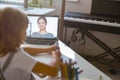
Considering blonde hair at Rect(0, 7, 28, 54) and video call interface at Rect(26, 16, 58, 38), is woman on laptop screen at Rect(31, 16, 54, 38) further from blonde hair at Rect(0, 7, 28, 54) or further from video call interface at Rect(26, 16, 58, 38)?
blonde hair at Rect(0, 7, 28, 54)

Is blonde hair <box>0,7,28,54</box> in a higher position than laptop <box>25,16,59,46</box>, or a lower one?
higher

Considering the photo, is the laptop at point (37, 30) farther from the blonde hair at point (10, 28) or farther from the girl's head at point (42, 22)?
the blonde hair at point (10, 28)

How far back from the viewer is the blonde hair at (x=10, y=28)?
1107mm

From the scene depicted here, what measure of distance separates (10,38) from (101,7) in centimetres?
274

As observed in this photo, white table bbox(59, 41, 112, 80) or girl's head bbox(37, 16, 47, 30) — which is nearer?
white table bbox(59, 41, 112, 80)

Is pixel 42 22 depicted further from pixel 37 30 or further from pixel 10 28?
pixel 10 28

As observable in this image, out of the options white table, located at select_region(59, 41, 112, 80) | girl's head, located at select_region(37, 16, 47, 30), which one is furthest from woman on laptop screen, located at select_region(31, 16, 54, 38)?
white table, located at select_region(59, 41, 112, 80)

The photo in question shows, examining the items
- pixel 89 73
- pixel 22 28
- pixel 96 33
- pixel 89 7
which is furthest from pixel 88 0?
pixel 22 28

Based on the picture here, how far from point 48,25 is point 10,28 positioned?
0.80 meters

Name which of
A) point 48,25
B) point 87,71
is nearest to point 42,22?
point 48,25

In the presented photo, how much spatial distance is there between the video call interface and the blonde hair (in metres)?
0.73

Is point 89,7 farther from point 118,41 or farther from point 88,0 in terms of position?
point 118,41

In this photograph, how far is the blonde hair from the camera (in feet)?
3.63

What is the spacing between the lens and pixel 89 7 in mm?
3855
